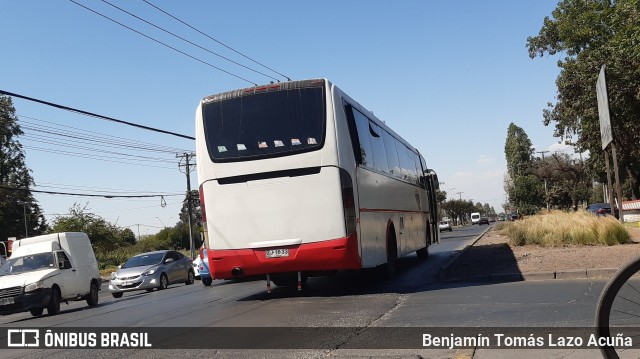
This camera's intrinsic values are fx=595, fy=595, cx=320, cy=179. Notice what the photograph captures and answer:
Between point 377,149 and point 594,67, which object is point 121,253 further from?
point 377,149

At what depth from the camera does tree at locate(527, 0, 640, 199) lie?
28.5 metres

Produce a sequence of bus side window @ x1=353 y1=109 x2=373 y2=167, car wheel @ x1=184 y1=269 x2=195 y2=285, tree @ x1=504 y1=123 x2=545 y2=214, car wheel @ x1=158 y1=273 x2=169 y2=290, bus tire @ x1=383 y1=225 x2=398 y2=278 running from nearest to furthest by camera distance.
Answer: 1. bus side window @ x1=353 y1=109 x2=373 y2=167
2. bus tire @ x1=383 y1=225 x2=398 y2=278
3. car wheel @ x1=158 y1=273 x2=169 y2=290
4. car wheel @ x1=184 y1=269 x2=195 y2=285
5. tree @ x1=504 y1=123 x2=545 y2=214

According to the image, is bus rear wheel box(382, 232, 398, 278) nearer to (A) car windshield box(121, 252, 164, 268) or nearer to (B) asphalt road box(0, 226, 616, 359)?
(B) asphalt road box(0, 226, 616, 359)

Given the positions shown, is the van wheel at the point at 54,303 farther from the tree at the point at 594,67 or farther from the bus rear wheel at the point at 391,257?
the tree at the point at 594,67

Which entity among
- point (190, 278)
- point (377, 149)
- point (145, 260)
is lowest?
point (190, 278)

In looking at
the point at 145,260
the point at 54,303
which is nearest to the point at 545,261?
the point at 54,303

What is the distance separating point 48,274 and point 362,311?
9650 millimetres

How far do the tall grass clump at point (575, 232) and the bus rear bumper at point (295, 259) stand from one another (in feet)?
31.7

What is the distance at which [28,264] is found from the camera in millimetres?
15875

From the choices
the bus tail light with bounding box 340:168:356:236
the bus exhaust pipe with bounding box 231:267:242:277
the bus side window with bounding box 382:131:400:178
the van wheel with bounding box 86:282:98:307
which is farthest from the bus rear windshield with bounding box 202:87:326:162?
the van wheel with bounding box 86:282:98:307

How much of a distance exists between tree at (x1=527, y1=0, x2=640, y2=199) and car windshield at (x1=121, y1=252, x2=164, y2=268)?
69.4 feet

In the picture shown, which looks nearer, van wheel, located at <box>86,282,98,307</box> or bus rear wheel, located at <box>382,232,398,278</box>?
bus rear wheel, located at <box>382,232,398,278</box>

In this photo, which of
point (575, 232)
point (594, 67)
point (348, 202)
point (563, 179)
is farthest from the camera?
point (563, 179)

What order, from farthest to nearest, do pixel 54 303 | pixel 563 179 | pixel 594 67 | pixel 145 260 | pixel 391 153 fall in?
pixel 563 179 < pixel 594 67 < pixel 145 260 < pixel 391 153 < pixel 54 303
